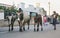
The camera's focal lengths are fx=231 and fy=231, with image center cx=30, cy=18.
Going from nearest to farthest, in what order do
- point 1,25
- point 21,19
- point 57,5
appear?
point 21,19 < point 1,25 < point 57,5

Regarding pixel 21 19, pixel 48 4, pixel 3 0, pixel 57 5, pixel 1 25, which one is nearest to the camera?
pixel 21 19

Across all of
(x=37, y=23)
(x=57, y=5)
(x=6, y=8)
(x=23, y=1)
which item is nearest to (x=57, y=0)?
(x=57, y=5)

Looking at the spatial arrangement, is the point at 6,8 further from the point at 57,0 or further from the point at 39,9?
the point at 57,0

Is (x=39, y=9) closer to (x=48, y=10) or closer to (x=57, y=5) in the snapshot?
(x=57, y=5)

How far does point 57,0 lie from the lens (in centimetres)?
2567

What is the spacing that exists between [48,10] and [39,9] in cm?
404

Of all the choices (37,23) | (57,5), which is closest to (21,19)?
(37,23)

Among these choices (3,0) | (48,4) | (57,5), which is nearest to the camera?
(3,0)

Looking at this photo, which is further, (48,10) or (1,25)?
(48,10)

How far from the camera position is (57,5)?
26594 millimetres

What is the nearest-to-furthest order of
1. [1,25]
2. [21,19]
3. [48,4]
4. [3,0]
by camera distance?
[21,19] → [1,25] → [3,0] → [48,4]

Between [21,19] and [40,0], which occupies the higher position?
[40,0]

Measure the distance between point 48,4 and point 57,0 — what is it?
13.5ft

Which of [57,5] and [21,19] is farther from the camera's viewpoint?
[57,5]
